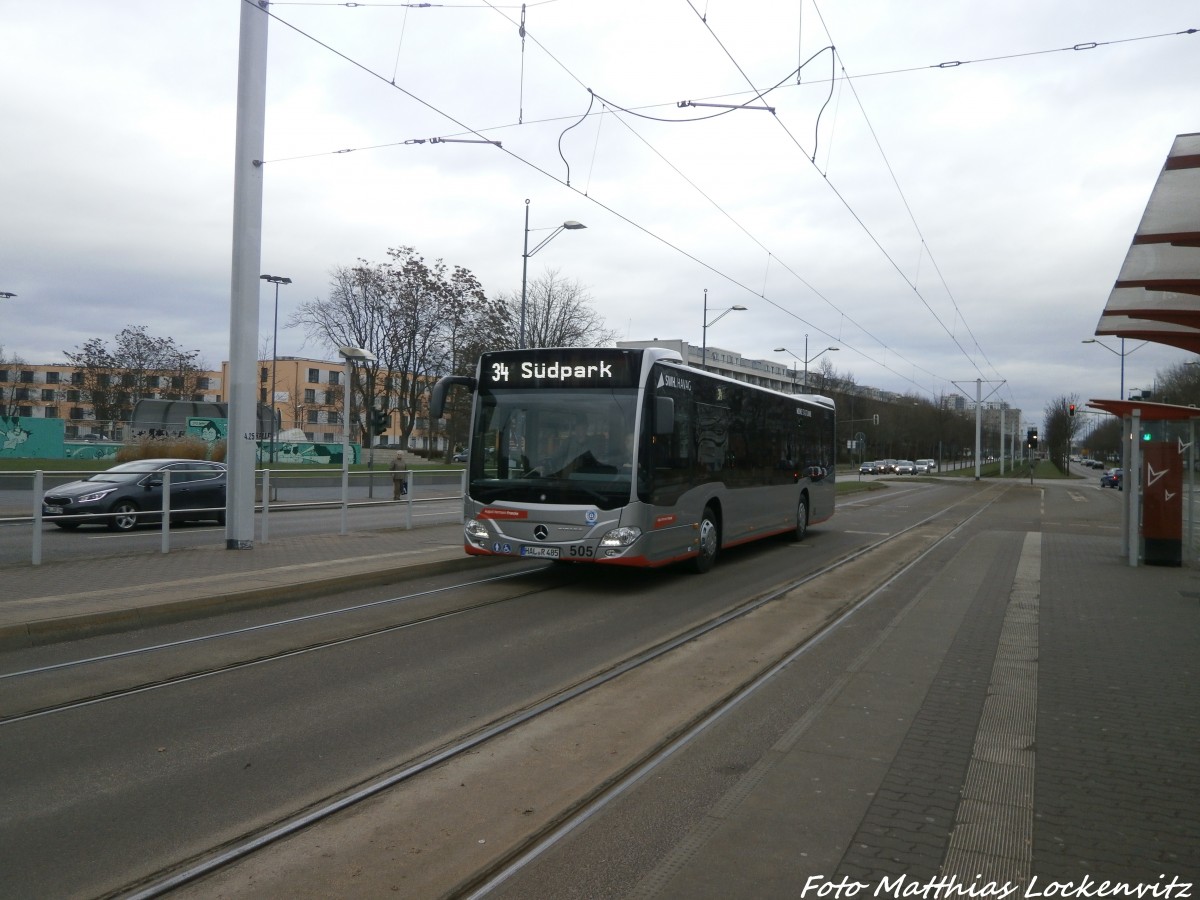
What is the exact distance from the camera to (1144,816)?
4594mm

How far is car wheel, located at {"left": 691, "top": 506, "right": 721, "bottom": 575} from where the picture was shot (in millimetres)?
13703

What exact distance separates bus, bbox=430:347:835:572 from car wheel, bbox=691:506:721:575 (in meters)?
0.13

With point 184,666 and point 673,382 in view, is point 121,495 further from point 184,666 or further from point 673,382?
point 184,666

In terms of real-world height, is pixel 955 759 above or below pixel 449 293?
below

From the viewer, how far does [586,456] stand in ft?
38.0

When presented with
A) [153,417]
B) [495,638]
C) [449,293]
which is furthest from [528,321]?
[495,638]

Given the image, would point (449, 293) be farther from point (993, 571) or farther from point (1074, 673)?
point (1074, 673)

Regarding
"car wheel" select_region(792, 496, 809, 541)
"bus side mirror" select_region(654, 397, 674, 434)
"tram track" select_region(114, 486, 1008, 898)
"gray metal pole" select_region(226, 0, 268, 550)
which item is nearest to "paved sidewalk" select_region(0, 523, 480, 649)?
"gray metal pole" select_region(226, 0, 268, 550)

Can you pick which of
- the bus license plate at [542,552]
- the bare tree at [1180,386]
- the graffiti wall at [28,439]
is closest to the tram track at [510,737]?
the bus license plate at [542,552]

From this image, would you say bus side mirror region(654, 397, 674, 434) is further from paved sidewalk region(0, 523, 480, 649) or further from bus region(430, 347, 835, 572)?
paved sidewalk region(0, 523, 480, 649)

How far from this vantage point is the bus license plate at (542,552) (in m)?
11.4

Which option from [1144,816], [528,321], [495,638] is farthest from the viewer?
[528,321]

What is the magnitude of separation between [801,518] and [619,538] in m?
9.39

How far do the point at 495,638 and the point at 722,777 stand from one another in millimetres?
4133
